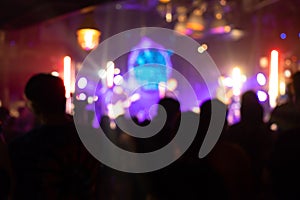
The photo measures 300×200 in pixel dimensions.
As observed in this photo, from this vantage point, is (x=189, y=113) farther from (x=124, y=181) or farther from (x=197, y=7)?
(x=197, y=7)

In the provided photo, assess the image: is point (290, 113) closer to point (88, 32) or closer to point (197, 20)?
point (88, 32)

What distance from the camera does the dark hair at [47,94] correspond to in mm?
3047

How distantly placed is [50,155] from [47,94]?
15.6 inches

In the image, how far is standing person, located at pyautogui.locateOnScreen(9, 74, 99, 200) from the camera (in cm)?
297

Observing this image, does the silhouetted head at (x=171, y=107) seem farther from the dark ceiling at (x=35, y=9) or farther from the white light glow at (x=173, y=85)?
the white light glow at (x=173, y=85)

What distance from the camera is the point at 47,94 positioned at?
3.05 meters

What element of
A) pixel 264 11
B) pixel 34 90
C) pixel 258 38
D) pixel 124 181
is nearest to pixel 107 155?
pixel 124 181

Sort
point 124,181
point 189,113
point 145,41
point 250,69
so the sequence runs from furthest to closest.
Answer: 1. point 250,69
2. point 145,41
3. point 124,181
4. point 189,113

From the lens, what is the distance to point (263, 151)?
4.57 m

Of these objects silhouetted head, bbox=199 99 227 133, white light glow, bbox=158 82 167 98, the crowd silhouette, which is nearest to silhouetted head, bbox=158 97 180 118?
the crowd silhouette

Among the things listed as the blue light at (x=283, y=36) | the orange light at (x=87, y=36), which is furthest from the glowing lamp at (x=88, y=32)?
the blue light at (x=283, y=36)

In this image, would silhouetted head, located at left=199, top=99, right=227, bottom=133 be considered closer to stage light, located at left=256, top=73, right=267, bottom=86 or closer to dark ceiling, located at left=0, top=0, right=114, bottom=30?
→ dark ceiling, located at left=0, top=0, right=114, bottom=30

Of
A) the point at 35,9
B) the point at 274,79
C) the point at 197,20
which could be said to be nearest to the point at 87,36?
the point at 35,9

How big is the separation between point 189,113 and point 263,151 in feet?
4.35
